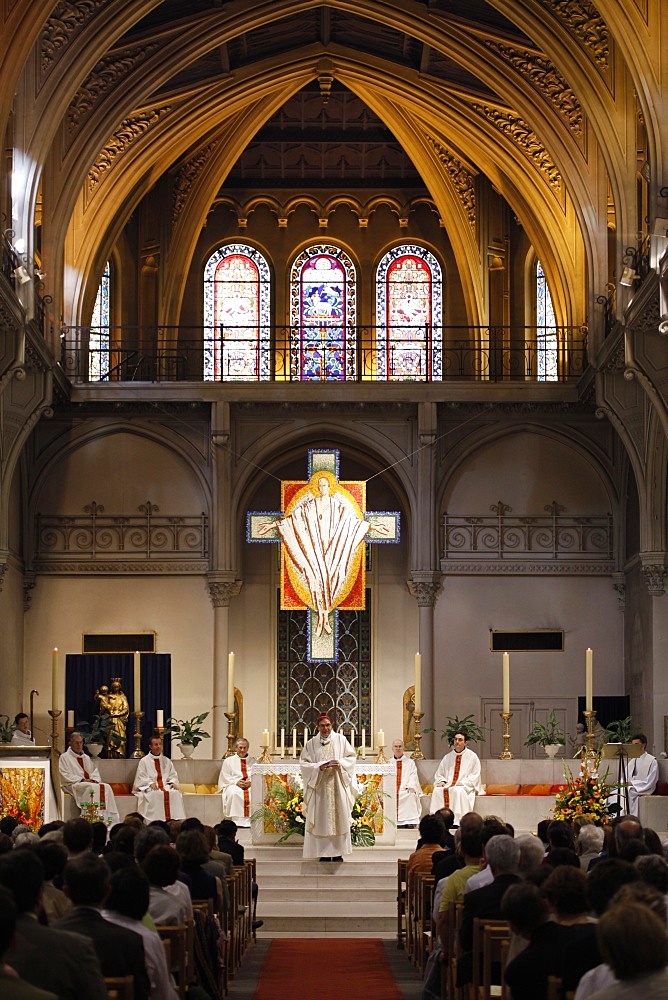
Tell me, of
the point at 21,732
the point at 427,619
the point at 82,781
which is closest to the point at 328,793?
the point at 82,781

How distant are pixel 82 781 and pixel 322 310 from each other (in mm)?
12483

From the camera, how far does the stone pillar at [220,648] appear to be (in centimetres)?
2352

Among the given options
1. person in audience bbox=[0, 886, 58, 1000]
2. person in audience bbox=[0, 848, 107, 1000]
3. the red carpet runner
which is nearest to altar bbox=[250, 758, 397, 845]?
the red carpet runner

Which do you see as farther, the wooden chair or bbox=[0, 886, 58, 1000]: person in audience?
the wooden chair

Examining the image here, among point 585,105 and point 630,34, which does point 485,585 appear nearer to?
point 585,105

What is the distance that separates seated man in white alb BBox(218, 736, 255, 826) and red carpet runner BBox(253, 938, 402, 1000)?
142 inches

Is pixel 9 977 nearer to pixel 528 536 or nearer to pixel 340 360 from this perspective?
pixel 528 536

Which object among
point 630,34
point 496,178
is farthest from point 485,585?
point 630,34

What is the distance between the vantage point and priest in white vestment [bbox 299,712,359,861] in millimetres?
16688

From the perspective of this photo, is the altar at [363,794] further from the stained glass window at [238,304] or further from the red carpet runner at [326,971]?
the stained glass window at [238,304]

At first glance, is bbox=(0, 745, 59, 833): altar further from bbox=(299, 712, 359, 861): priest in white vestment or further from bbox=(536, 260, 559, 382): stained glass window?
bbox=(536, 260, 559, 382): stained glass window

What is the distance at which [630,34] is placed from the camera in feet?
59.4

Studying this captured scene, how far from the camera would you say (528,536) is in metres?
24.5

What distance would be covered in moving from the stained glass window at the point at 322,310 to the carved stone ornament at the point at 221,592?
484 centimetres
